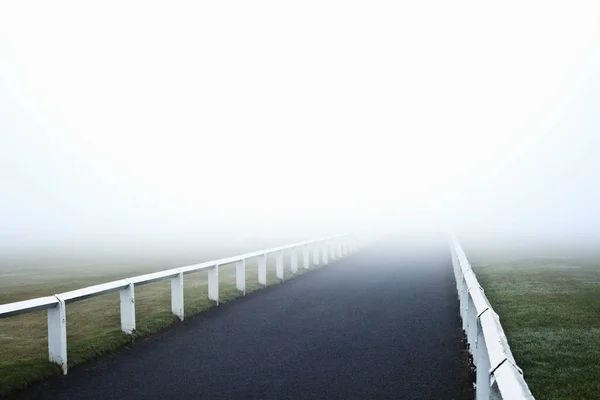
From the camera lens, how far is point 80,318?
12.2m

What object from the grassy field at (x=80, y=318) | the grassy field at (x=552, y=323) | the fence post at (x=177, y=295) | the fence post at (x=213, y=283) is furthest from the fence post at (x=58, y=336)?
the grassy field at (x=552, y=323)

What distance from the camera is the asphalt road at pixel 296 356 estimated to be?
6691mm

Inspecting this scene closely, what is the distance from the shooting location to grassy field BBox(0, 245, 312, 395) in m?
8.02

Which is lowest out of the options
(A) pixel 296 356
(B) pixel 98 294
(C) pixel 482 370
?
(A) pixel 296 356

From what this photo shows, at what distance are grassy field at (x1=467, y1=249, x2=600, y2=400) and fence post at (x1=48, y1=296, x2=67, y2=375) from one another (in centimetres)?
581

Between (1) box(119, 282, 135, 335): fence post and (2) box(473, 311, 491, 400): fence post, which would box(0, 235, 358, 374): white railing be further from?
(2) box(473, 311, 491, 400): fence post

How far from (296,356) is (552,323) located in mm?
4917

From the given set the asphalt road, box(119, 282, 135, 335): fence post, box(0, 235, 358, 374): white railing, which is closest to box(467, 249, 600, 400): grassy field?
the asphalt road

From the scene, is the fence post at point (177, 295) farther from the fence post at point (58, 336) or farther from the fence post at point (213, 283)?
the fence post at point (58, 336)

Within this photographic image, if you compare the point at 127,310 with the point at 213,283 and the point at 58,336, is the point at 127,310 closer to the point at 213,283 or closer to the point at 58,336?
the point at 58,336

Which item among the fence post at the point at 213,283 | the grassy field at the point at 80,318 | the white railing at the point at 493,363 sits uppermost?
the white railing at the point at 493,363

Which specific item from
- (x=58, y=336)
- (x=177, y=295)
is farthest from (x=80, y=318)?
(x=58, y=336)

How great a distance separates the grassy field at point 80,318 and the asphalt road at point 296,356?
350mm

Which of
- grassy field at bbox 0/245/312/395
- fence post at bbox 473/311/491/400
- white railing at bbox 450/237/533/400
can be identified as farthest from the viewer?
grassy field at bbox 0/245/312/395
